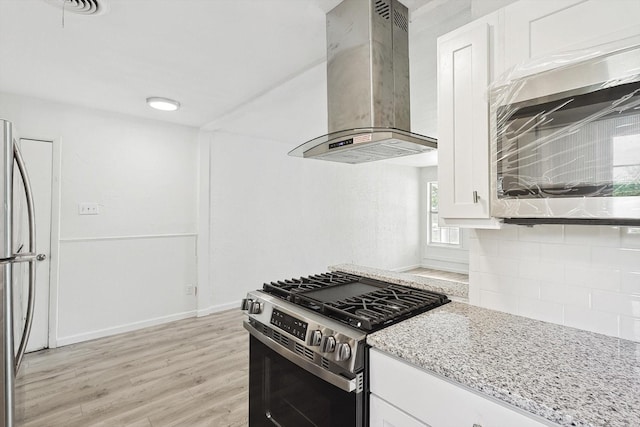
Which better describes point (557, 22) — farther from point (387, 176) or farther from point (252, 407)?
point (387, 176)

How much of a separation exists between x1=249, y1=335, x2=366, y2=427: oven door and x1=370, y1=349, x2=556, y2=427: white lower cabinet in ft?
0.29

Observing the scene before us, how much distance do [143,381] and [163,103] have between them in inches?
94.3

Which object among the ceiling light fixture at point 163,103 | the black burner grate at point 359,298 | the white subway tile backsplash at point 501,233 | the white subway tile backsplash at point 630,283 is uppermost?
the ceiling light fixture at point 163,103

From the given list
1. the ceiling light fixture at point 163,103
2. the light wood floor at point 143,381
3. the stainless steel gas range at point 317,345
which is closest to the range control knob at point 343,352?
the stainless steel gas range at point 317,345

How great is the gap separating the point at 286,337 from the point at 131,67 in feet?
7.21

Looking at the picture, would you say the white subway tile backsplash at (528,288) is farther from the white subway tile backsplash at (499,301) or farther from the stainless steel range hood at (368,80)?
the stainless steel range hood at (368,80)

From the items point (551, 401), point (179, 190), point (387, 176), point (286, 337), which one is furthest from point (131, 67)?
point (387, 176)

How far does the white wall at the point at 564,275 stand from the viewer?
1085 mm

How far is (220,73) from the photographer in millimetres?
2379

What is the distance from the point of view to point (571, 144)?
97 cm

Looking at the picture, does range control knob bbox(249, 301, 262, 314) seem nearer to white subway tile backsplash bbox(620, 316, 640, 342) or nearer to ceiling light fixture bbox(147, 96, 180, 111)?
white subway tile backsplash bbox(620, 316, 640, 342)

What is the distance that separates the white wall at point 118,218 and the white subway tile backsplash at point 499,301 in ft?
11.2

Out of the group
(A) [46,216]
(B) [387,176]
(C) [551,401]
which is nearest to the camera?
(C) [551,401]

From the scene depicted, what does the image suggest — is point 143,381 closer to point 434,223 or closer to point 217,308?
point 217,308
